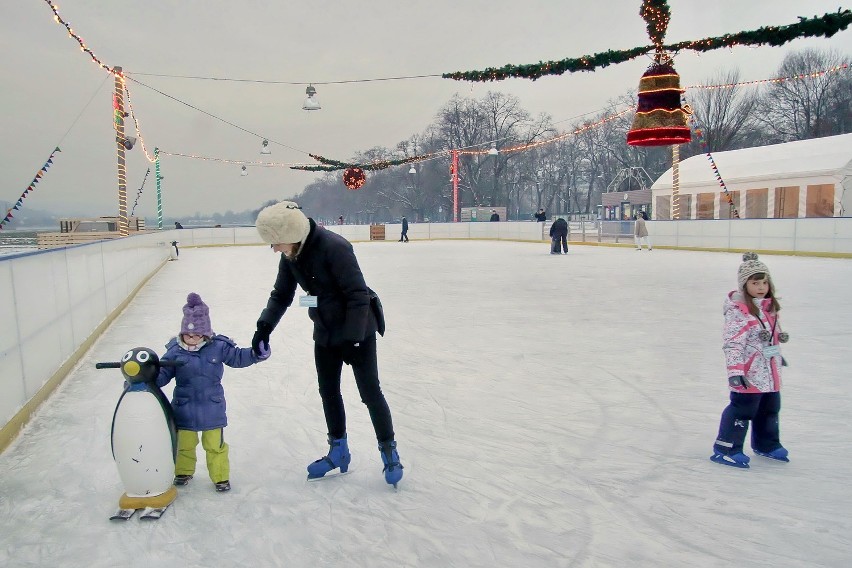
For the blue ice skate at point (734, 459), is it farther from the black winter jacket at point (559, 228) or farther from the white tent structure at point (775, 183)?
the white tent structure at point (775, 183)

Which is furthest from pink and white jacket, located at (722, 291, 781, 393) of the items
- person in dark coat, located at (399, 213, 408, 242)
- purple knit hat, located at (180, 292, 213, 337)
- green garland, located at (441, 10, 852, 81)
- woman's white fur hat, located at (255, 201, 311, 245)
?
person in dark coat, located at (399, 213, 408, 242)

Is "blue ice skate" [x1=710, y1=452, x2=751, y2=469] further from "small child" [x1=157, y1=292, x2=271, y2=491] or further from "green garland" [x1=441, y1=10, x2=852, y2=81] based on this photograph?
"green garland" [x1=441, y1=10, x2=852, y2=81]

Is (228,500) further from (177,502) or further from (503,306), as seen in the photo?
(503,306)

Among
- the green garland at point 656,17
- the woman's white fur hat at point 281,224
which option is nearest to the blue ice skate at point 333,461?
the woman's white fur hat at point 281,224

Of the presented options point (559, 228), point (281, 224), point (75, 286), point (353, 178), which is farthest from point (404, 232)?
point (281, 224)

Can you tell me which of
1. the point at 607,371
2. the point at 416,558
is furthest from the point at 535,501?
the point at 607,371

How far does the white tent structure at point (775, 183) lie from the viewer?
22125mm

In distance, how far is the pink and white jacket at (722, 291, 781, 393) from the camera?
313cm

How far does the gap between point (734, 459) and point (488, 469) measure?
121 cm

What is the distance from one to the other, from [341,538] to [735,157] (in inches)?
1148

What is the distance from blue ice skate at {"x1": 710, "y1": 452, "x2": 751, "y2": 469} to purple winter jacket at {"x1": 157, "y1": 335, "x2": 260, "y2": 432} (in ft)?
7.58

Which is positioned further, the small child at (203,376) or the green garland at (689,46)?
the green garland at (689,46)

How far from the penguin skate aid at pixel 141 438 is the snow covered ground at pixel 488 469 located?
118 millimetres

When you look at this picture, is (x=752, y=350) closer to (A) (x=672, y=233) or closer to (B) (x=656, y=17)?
(B) (x=656, y=17)
